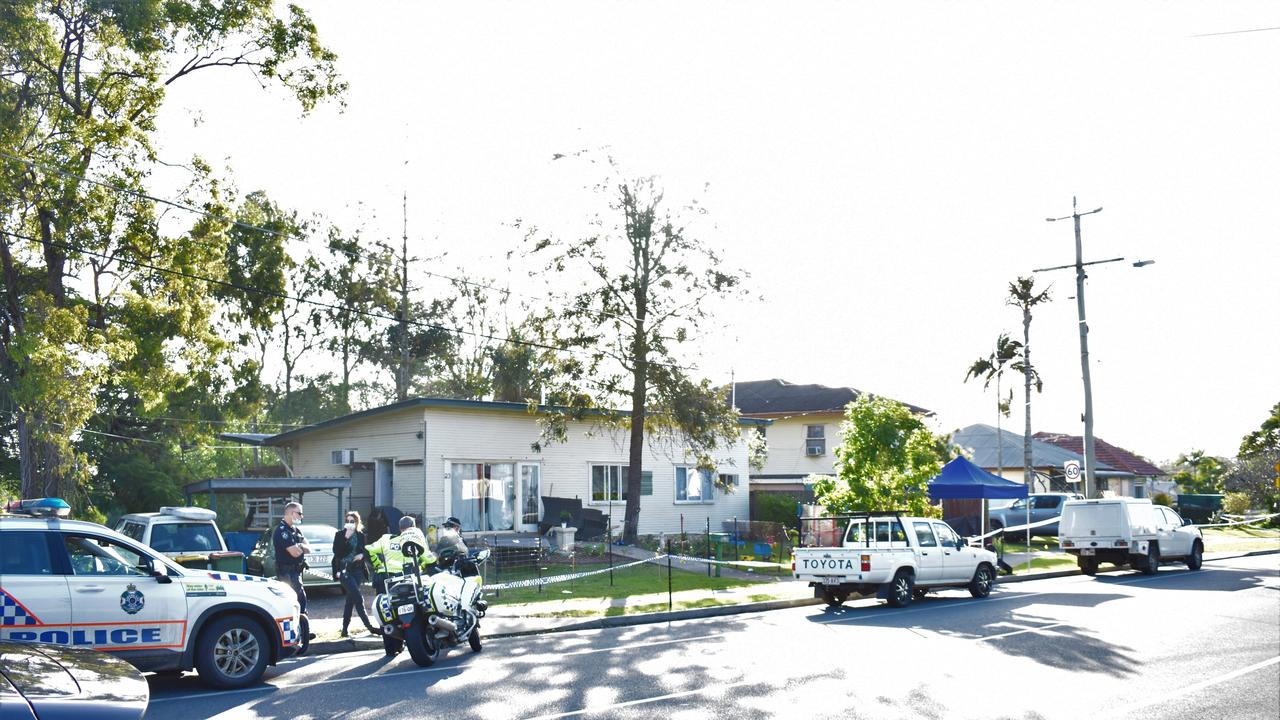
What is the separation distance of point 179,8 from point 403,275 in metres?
24.1

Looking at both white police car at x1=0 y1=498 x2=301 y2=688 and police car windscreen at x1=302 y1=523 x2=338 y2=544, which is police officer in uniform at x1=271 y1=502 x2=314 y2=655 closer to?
white police car at x1=0 y1=498 x2=301 y2=688

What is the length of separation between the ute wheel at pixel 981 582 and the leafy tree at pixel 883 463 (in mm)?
4928

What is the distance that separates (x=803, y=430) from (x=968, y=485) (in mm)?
18565

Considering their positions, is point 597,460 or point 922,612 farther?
point 597,460

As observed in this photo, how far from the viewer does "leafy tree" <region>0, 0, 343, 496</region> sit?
19.7 m

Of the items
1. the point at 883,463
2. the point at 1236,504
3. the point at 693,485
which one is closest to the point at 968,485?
the point at 883,463

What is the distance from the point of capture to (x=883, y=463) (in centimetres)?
2602

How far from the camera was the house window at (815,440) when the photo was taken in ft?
146

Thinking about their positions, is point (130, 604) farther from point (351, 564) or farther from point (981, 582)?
point (981, 582)

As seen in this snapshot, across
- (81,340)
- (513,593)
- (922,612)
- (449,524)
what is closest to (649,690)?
(449,524)

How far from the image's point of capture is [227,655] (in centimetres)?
1105

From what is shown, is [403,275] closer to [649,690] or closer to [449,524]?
[449,524]

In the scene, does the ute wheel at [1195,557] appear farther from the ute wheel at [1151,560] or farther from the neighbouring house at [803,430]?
the neighbouring house at [803,430]

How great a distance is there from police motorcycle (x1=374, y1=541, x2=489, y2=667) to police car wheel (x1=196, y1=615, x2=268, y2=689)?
68.5 inches
